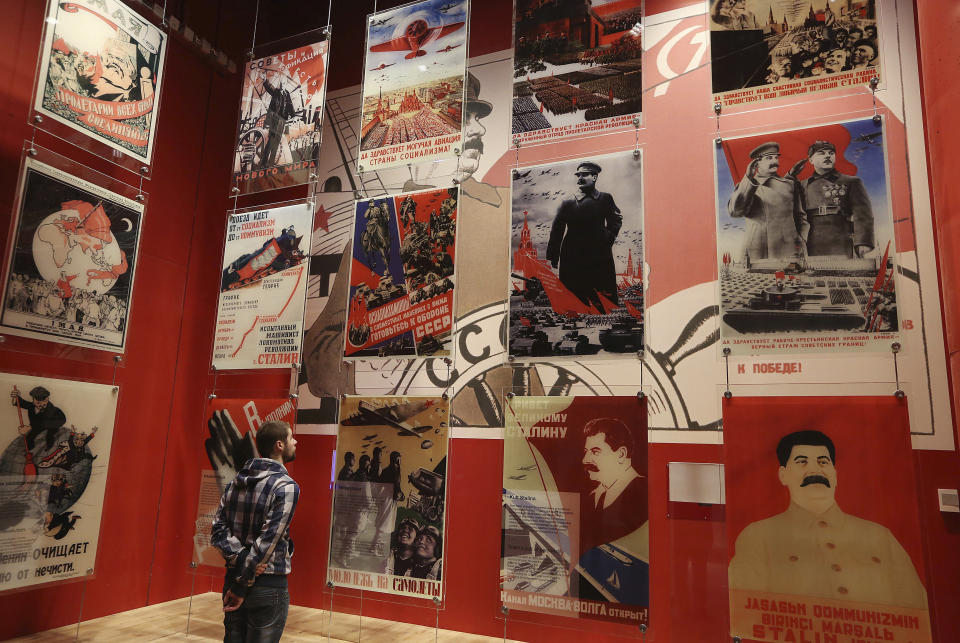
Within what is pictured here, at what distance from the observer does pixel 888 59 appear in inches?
129

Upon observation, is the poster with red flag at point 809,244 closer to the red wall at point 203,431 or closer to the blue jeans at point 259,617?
the red wall at point 203,431

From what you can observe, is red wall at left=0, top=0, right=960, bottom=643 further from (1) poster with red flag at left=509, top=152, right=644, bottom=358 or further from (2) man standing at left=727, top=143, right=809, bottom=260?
(1) poster with red flag at left=509, top=152, right=644, bottom=358

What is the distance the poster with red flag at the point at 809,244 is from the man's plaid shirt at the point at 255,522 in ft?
7.16

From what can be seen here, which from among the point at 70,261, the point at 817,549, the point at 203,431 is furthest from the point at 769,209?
the point at 70,261

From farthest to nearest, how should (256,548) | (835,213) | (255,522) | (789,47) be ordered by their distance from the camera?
(789,47), (835,213), (255,522), (256,548)

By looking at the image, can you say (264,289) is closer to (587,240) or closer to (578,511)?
(587,240)

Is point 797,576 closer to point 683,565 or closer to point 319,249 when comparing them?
point 683,565

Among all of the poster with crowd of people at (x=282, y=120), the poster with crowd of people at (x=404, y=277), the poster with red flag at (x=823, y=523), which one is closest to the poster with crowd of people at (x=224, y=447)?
the poster with crowd of people at (x=404, y=277)

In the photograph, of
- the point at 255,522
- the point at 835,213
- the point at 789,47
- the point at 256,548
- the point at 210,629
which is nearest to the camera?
the point at 256,548

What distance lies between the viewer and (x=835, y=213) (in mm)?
2953

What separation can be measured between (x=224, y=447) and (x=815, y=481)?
10.2 feet

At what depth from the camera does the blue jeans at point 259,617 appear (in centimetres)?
264

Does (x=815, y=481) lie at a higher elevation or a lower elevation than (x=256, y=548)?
higher

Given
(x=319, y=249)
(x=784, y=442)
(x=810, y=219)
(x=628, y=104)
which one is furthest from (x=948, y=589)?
(x=319, y=249)
